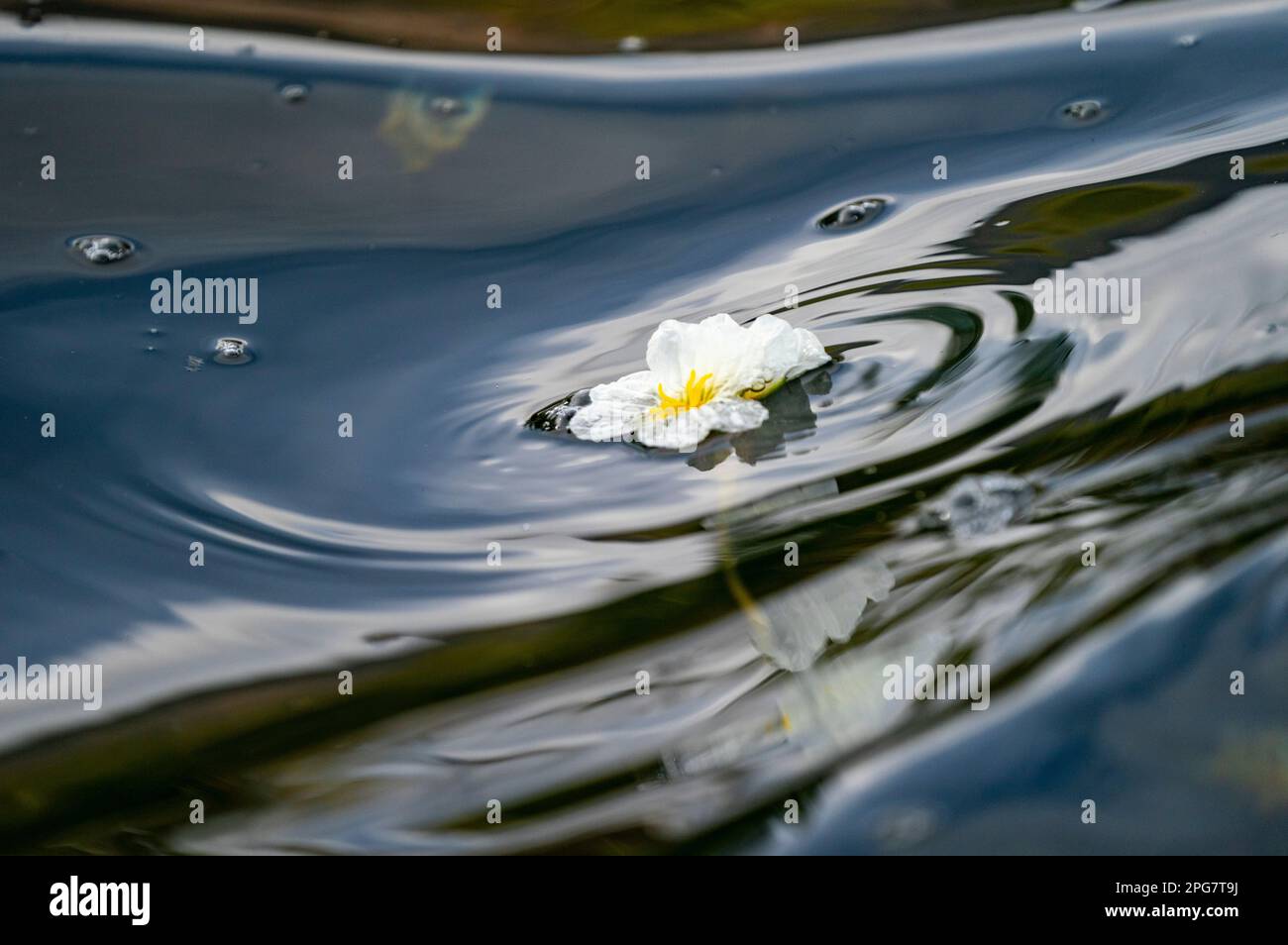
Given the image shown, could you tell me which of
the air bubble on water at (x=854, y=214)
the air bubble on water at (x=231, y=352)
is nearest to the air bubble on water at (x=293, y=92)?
the air bubble on water at (x=231, y=352)

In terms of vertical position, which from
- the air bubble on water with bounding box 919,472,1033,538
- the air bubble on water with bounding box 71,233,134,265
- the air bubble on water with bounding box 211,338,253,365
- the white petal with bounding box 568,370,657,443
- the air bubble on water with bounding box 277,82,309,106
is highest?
the air bubble on water with bounding box 277,82,309,106

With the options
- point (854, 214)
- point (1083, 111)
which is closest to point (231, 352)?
point (854, 214)

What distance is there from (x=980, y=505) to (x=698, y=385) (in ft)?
1.19

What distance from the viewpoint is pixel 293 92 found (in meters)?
2.03

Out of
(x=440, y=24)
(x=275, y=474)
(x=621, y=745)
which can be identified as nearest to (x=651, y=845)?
(x=621, y=745)

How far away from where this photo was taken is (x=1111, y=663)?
3.58 feet

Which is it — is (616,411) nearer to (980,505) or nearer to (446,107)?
(980,505)

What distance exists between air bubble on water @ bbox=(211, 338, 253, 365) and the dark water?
3cm

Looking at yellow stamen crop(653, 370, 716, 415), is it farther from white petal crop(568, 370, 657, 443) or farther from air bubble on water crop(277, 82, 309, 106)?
air bubble on water crop(277, 82, 309, 106)

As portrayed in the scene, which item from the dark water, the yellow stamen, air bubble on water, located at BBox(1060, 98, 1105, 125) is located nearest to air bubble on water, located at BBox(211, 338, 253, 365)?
the dark water

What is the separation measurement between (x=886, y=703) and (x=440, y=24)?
5.30ft

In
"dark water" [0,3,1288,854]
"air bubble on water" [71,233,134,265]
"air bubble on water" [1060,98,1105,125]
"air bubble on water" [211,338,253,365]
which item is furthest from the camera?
"air bubble on water" [1060,98,1105,125]

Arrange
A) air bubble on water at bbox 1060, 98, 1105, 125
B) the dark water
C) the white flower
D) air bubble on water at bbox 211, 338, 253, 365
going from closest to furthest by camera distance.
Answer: the dark water → the white flower → air bubble on water at bbox 211, 338, 253, 365 → air bubble on water at bbox 1060, 98, 1105, 125

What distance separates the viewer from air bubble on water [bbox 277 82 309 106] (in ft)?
6.63
